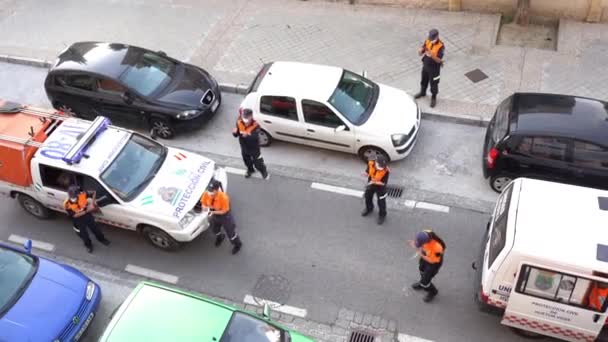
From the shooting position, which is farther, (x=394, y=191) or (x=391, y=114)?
(x=391, y=114)

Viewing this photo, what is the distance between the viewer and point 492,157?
962 cm

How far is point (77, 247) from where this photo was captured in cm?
1006

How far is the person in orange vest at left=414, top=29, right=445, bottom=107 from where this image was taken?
11.1m

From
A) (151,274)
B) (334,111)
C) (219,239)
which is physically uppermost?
(334,111)

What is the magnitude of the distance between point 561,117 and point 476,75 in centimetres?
366

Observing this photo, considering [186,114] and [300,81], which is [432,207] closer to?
A: [300,81]

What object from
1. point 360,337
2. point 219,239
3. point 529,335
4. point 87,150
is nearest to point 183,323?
point 360,337

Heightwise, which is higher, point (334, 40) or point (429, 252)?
point (334, 40)

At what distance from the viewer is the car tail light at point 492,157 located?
955cm

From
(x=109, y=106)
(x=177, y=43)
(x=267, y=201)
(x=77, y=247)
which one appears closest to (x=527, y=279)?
(x=267, y=201)

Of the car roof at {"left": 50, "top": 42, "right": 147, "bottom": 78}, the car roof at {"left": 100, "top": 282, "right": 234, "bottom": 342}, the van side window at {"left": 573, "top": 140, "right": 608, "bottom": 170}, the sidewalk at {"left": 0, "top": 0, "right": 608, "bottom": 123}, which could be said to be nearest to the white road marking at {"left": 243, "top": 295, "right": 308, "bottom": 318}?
the car roof at {"left": 100, "top": 282, "right": 234, "bottom": 342}

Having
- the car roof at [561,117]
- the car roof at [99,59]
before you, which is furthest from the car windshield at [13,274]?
the car roof at [561,117]

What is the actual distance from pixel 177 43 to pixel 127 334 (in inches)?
380

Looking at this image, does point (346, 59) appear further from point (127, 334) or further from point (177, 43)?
point (127, 334)
